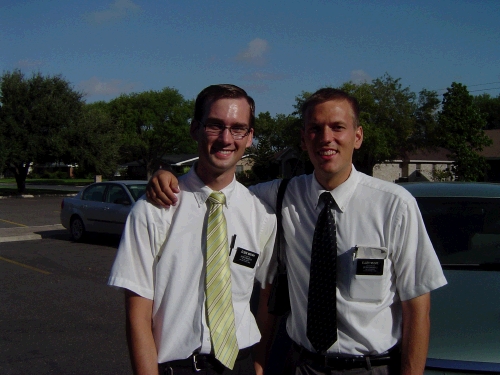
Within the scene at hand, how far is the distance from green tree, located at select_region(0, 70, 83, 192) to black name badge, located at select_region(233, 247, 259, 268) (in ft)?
105

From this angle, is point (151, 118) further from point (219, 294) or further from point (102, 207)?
point (219, 294)

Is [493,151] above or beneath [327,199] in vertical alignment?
above

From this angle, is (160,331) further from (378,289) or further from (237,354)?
(378,289)

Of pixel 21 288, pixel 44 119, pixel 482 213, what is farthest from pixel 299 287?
pixel 44 119

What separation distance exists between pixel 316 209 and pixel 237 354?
0.69 meters

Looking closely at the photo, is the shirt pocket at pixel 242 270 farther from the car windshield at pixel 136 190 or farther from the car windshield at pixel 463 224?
the car windshield at pixel 136 190

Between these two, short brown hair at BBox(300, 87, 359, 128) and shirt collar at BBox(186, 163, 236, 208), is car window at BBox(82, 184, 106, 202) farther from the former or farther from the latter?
short brown hair at BBox(300, 87, 359, 128)

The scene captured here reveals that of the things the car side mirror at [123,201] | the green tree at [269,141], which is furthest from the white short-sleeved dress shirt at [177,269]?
the green tree at [269,141]

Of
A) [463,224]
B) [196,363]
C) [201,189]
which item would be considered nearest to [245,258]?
[201,189]

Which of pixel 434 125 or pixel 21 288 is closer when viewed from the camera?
pixel 21 288

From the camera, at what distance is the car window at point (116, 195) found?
459 inches

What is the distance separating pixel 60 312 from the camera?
21.0 ft

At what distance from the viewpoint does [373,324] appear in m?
2.16

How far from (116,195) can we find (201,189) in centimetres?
1017
